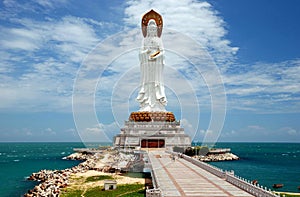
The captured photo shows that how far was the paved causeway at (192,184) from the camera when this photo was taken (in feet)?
53.9

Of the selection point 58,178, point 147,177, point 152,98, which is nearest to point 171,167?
point 147,177

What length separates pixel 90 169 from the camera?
35656mm

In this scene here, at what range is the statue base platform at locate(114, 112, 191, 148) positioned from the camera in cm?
4350

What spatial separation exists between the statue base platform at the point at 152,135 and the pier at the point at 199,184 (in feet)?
59.9

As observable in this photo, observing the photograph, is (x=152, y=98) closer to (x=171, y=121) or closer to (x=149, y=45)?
(x=171, y=121)

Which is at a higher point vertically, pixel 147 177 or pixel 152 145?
pixel 152 145

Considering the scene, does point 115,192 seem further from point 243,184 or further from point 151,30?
point 151,30

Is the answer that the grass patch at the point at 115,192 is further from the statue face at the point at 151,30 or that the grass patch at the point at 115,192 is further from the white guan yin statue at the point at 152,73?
the statue face at the point at 151,30

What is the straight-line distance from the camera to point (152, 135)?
1734 inches

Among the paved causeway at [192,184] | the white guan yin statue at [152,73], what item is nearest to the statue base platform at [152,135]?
the white guan yin statue at [152,73]

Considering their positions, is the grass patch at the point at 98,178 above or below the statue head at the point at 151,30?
below

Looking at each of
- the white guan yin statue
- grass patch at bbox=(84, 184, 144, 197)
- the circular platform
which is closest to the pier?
grass patch at bbox=(84, 184, 144, 197)

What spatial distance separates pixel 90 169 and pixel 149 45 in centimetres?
2257

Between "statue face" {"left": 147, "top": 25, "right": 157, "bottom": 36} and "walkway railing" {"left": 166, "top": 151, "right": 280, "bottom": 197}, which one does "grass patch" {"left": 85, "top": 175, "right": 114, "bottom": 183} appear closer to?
"walkway railing" {"left": 166, "top": 151, "right": 280, "bottom": 197}
